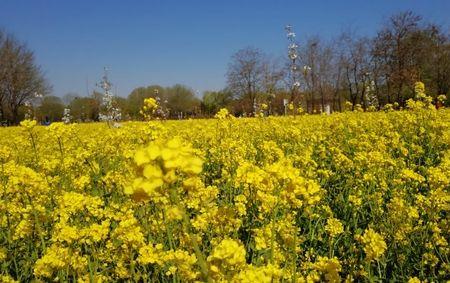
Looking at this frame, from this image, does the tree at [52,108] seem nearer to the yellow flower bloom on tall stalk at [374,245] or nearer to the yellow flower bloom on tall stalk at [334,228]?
the yellow flower bloom on tall stalk at [334,228]

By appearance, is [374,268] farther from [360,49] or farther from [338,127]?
[360,49]

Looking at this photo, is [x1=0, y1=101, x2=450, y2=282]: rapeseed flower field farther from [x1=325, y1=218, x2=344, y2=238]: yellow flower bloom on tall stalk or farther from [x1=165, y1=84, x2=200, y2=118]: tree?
[x1=165, y1=84, x2=200, y2=118]: tree

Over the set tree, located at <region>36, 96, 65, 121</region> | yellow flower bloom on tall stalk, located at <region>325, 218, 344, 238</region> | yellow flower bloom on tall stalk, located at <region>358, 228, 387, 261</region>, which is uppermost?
tree, located at <region>36, 96, 65, 121</region>

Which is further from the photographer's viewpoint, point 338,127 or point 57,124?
point 338,127

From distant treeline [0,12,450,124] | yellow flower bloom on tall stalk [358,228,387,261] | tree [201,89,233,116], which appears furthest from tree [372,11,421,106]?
yellow flower bloom on tall stalk [358,228,387,261]

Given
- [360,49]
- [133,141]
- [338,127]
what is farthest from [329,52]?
[133,141]

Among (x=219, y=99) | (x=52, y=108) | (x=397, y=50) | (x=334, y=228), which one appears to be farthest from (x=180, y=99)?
(x=334, y=228)

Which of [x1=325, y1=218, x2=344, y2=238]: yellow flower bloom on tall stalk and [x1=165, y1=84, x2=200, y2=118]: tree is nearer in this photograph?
[x1=325, y1=218, x2=344, y2=238]: yellow flower bloom on tall stalk

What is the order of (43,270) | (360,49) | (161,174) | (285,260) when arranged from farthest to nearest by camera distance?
(360,49)
(285,260)
(43,270)
(161,174)

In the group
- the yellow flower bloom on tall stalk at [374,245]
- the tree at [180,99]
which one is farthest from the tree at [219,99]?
the yellow flower bloom on tall stalk at [374,245]

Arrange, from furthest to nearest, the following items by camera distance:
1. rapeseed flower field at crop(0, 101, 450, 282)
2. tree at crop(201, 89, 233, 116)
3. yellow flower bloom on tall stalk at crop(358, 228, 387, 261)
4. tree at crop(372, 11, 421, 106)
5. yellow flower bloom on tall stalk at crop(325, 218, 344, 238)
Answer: tree at crop(201, 89, 233, 116) < tree at crop(372, 11, 421, 106) < yellow flower bloom on tall stalk at crop(325, 218, 344, 238) < yellow flower bloom on tall stalk at crop(358, 228, 387, 261) < rapeseed flower field at crop(0, 101, 450, 282)

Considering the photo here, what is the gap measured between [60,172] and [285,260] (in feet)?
13.0

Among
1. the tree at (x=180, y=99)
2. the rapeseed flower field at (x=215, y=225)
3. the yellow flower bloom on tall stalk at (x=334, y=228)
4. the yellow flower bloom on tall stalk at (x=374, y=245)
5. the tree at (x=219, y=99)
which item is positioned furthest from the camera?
the tree at (x=180, y=99)

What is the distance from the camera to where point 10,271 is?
3.46m
